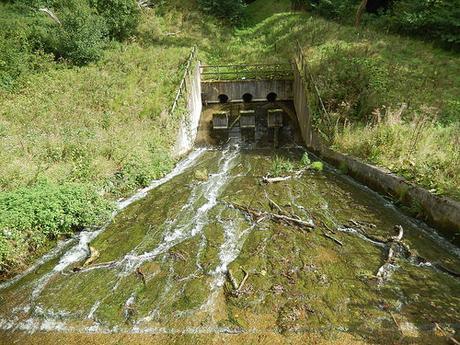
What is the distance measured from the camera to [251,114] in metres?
19.9

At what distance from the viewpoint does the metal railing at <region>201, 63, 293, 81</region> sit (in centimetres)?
2192

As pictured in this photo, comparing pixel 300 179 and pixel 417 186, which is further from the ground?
pixel 417 186

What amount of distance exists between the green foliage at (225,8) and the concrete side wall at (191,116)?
35.5 ft

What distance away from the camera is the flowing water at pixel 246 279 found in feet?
19.2

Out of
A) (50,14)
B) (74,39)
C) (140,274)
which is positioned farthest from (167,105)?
(50,14)

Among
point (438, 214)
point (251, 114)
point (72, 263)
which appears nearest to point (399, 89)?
point (251, 114)

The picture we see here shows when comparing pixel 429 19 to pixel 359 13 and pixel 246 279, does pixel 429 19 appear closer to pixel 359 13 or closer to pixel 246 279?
pixel 359 13

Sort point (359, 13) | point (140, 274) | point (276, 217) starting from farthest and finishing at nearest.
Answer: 1. point (359, 13)
2. point (276, 217)
3. point (140, 274)

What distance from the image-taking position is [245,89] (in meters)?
21.9

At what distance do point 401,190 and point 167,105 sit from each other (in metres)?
11.0

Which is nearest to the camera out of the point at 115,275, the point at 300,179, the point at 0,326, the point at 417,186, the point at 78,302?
the point at 0,326

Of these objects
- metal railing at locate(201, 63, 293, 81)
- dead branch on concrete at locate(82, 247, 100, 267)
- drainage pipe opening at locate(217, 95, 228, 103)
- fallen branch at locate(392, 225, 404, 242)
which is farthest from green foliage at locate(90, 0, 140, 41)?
fallen branch at locate(392, 225, 404, 242)

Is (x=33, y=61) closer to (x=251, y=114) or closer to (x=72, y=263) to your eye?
(x=251, y=114)

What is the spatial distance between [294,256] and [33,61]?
62.3 ft
